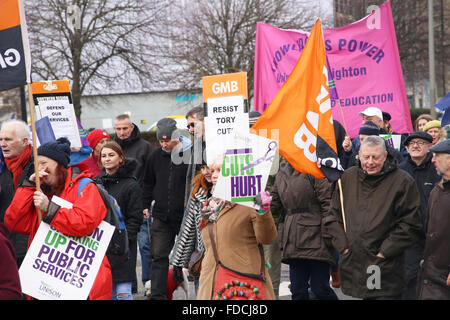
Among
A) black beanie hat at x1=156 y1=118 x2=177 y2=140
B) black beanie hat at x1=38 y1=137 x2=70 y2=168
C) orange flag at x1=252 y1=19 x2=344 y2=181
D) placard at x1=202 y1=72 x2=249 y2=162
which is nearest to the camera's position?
black beanie hat at x1=38 y1=137 x2=70 y2=168

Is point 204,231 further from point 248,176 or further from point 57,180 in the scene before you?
point 57,180

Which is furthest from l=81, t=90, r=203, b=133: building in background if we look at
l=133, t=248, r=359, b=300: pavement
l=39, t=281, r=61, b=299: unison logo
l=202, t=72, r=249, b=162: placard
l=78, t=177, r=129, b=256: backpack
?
l=39, t=281, r=61, b=299: unison logo

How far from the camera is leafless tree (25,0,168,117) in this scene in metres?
24.5

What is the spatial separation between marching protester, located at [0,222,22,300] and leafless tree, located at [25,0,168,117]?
21155mm

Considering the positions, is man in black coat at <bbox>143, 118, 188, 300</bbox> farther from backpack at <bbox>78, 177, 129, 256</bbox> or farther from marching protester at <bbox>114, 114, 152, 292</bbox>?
backpack at <bbox>78, 177, 129, 256</bbox>

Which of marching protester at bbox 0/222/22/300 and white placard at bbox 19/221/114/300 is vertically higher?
marching protester at bbox 0/222/22/300

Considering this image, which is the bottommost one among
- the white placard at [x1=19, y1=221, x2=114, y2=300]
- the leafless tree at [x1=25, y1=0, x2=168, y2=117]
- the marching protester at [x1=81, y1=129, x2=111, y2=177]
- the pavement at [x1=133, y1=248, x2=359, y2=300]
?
the pavement at [x1=133, y1=248, x2=359, y2=300]

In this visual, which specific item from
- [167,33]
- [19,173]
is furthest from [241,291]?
[167,33]

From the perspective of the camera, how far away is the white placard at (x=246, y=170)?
4.49 metres

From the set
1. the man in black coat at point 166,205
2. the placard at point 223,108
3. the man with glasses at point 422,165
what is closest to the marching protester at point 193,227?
the placard at point 223,108

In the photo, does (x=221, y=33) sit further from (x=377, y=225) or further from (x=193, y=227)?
(x=377, y=225)

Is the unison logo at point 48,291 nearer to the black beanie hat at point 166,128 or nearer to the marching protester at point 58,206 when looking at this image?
the marching protester at point 58,206

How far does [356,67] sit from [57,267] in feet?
19.3

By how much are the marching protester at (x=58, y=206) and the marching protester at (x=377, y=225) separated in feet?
6.43
